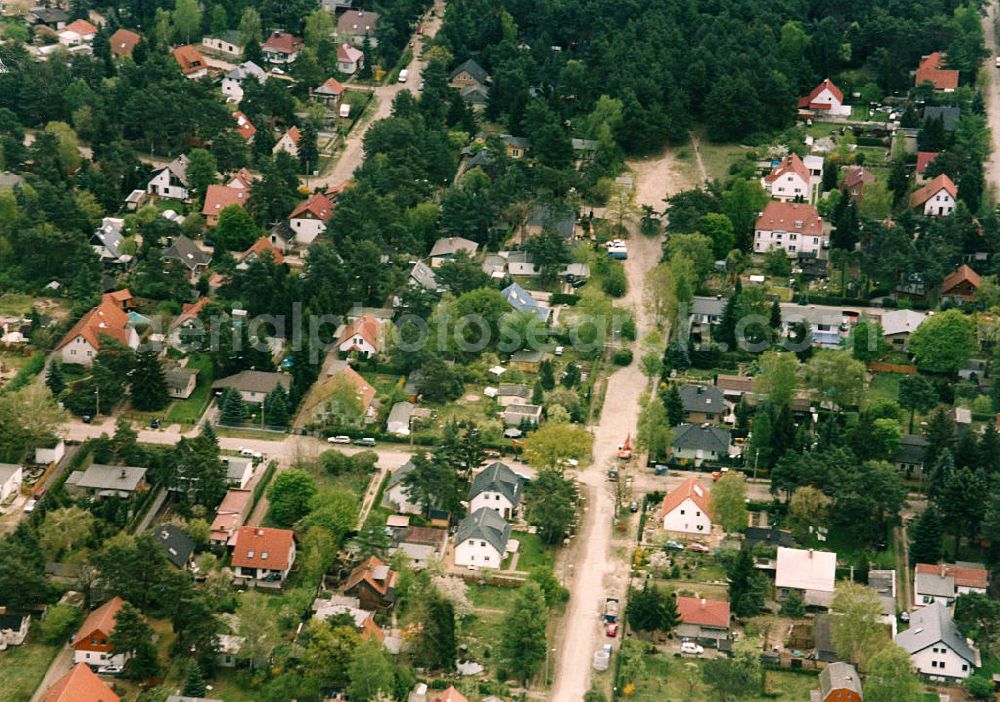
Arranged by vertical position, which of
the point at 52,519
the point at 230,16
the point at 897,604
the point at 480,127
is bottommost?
the point at 52,519

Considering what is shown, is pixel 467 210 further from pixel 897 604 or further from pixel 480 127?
pixel 897 604

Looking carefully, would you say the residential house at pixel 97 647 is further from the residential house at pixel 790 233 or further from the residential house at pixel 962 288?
the residential house at pixel 962 288

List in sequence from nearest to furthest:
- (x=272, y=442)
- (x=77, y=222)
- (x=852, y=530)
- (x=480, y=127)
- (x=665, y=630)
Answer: (x=665, y=630) < (x=852, y=530) < (x=272, y=442) < (x=77, y=222) < (x=480, y=127)

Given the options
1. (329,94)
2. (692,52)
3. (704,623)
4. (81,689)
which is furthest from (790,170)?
(81,689)

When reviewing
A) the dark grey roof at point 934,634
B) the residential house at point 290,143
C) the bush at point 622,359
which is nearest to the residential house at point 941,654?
the dark grey roof at point 934,634

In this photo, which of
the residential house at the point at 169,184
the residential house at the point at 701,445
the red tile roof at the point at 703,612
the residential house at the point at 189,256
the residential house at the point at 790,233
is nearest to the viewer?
the red tile roof at the point at 703,612

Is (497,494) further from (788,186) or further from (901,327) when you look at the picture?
(788,186)

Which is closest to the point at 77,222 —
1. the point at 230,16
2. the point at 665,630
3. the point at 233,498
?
the point at 233,498
